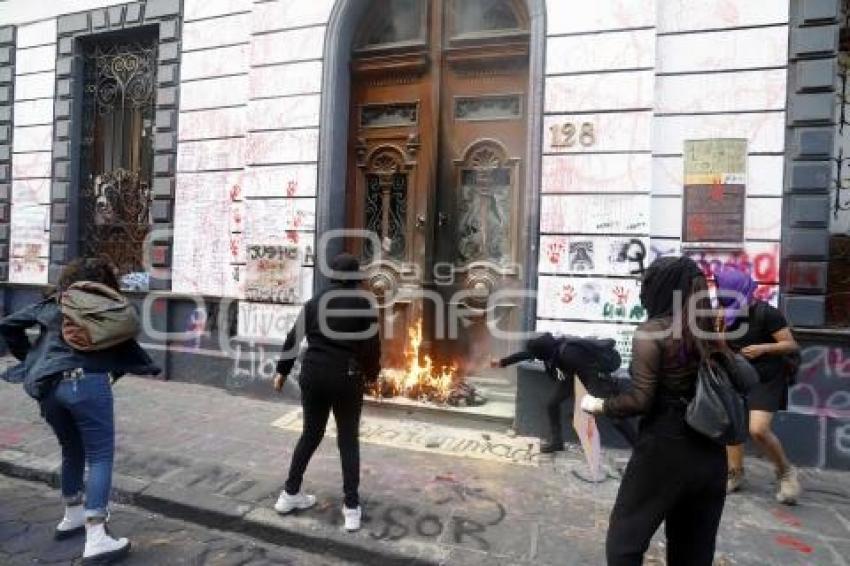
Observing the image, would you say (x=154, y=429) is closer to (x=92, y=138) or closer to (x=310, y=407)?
(x=310, y=407)

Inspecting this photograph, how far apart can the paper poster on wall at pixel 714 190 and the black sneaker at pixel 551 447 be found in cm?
227

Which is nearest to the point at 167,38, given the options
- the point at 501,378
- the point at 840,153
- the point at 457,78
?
the point at 457,78

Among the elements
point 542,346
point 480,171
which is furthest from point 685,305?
point 480,171

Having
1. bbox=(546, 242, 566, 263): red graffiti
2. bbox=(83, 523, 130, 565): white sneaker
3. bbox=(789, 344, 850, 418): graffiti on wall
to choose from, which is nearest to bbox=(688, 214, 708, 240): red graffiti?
bbox=(546, 242, 566, 263): red graffiti

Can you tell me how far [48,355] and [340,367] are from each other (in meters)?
1.66

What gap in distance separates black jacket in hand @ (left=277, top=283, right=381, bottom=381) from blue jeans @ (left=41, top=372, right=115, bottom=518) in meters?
1.18

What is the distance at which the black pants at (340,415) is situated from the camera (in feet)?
12.7

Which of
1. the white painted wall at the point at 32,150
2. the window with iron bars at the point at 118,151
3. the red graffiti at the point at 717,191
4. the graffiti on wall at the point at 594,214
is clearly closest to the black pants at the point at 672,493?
the graffiti on wall at the point at 594,214

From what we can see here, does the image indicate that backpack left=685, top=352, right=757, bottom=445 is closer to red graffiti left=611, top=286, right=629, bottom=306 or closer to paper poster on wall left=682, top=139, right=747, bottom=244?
red graffiti left=611, top=286, right=629, bottom=306

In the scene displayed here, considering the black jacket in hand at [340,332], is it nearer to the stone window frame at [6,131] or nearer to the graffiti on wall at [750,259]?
the graffiti on wall at [750,259]

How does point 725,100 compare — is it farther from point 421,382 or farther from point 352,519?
point 352,519

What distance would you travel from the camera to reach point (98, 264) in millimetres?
3686

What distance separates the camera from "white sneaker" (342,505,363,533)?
3904 millimetres

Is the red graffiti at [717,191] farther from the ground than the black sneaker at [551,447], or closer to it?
farther from the ground
